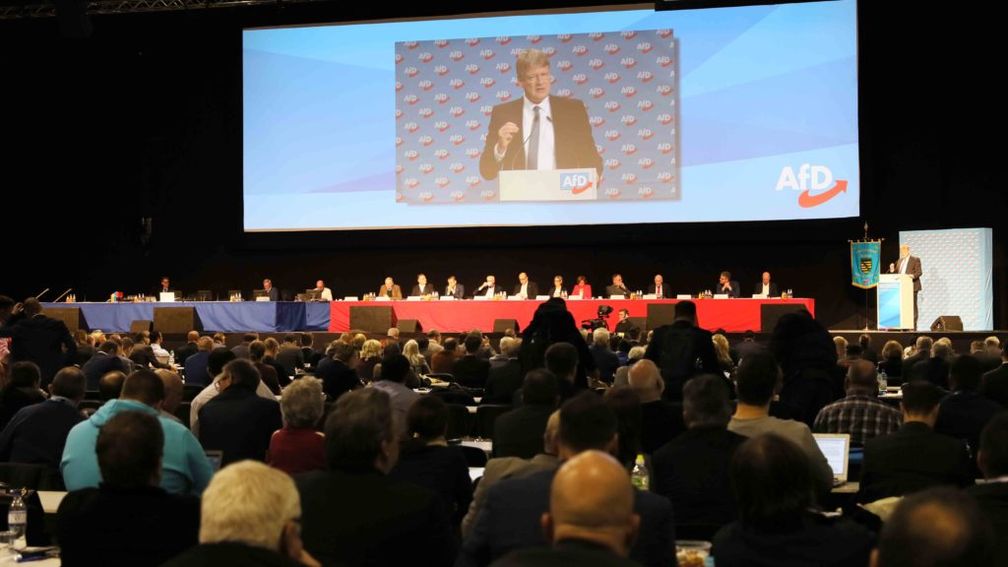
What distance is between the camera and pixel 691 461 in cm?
433

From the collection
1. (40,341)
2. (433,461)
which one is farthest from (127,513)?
(40,341)

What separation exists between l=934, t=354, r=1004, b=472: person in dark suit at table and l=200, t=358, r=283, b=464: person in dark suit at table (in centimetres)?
353

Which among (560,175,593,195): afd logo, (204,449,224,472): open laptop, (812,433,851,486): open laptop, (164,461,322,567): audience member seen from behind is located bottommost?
(812,433,851,486): open laptop

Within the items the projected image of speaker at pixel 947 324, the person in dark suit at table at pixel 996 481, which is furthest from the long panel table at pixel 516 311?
the person in dark suit at table at pixel 996 481

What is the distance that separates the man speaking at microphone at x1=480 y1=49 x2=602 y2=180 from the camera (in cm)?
1934

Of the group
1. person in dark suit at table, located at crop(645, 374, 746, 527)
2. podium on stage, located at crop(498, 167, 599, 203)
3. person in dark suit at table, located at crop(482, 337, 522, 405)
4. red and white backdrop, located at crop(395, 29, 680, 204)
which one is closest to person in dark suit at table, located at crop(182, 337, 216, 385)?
person in dark suit at table, located at crop(482, 337, 522, 405)

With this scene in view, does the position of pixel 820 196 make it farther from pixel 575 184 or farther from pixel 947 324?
pixel 575 184

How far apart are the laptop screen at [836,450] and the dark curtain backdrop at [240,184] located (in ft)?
45.4

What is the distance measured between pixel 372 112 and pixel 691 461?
1666 cm

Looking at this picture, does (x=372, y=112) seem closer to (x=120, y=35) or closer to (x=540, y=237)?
(x=540, y=237)

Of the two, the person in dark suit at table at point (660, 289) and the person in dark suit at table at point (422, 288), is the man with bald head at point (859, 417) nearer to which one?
the person in dark suit at table at point (660, 289)

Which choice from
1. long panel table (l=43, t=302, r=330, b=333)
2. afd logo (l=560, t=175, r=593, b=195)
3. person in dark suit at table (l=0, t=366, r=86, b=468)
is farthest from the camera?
afd logo (l=560, t=175, r=593, b=195)

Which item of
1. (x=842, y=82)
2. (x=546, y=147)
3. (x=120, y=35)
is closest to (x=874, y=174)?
(x=842, y=82)

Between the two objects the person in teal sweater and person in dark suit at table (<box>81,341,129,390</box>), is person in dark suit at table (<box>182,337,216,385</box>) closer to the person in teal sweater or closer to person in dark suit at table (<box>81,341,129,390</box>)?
person in dark suit at table (<box>81,341,129,390</box>)
